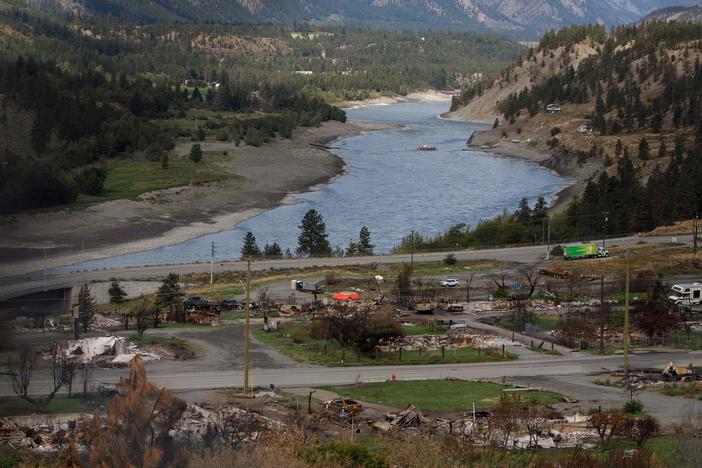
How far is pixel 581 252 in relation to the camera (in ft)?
156

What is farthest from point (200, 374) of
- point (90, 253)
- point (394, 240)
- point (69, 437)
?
point (394, 240)

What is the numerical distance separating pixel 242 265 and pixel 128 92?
56456 millimetres

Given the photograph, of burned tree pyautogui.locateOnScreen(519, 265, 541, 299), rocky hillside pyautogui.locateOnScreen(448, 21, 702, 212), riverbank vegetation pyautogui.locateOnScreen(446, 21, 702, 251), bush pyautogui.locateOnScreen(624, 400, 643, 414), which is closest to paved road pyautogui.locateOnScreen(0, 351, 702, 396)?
bush pyautogui.locateOnScreen(624, 400, 643, 414)

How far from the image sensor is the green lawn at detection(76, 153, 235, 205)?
63.5 metres

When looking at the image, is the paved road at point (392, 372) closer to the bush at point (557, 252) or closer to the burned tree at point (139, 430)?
the burned tree at point (139, 430)

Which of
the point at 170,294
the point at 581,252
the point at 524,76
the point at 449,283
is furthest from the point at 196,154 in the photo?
the point at 524,76

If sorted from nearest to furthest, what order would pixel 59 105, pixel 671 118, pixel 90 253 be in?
pixel 90 253 → pixel 59 105 → pixel 671 118

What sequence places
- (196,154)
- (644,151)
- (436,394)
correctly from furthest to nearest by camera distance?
(644,151), (196,154), (436,394)

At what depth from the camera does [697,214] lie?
2267 inches

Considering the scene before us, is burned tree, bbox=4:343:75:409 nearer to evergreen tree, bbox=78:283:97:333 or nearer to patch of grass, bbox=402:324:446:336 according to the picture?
evergreen tree, bbox=78:283:97:333

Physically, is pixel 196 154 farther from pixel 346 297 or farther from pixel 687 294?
pixel 687 294

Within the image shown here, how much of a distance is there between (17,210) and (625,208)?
29.6m

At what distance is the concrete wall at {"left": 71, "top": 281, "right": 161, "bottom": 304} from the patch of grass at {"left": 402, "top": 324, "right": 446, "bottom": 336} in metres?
10.5

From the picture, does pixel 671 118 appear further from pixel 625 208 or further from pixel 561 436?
pixel 561 436
